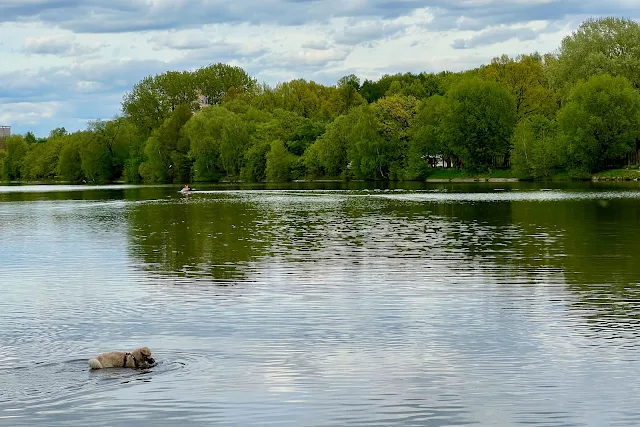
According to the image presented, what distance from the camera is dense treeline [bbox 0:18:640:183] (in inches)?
4299

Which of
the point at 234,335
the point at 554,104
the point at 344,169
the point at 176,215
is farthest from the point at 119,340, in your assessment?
the point at 344,169

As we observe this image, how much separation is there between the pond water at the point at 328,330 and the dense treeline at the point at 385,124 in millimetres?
74062

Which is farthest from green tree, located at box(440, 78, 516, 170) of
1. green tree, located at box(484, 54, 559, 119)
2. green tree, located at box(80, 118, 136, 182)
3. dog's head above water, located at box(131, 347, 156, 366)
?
dog's head above water, located at box(131, 347, 156, 366)

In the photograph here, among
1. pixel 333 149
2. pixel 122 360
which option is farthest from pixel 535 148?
pixel 122 360

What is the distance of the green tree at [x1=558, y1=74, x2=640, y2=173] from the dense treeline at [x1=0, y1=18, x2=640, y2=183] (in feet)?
0.49

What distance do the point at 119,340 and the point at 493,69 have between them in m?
121

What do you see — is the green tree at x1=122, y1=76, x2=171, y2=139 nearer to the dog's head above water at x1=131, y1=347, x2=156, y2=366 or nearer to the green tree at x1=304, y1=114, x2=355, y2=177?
the green tree at x1=304, y1=114, x2=355, y2=177

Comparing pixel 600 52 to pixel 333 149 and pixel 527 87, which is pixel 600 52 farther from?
pixel 333 149

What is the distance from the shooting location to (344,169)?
144500mm

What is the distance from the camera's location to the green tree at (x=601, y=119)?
103m

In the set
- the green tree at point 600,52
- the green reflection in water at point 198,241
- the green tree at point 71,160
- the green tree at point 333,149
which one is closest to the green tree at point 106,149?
the green tree at point 71,160

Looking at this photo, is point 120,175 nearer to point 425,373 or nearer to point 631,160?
point 631,160

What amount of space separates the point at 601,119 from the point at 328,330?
305ft

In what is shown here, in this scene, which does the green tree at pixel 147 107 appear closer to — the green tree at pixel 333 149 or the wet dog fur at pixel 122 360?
the green tree at pixel 333 149
